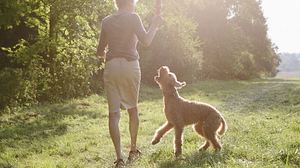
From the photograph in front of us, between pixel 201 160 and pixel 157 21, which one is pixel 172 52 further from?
pixel 201 160

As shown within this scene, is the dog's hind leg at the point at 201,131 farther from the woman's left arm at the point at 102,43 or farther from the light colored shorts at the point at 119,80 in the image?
the woman's left arm at the point at 102,43

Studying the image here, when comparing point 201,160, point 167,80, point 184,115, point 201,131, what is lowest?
point 201,160

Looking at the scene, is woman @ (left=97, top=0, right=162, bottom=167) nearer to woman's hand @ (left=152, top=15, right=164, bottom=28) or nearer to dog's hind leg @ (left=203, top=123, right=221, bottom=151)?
woman's hand @ (left=152, top=15, right=164, bottom=28)

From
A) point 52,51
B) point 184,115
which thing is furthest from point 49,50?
point 184,115

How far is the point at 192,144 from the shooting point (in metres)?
9.40

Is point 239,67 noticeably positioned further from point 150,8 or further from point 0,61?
point 0,61

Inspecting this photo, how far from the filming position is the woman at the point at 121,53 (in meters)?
7.43

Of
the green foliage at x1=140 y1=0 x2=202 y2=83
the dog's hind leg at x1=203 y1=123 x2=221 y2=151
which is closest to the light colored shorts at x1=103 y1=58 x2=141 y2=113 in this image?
the dog's hind leg at x1=203 y1=123 x2=221 y2=151

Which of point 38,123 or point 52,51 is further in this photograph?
point 52,51

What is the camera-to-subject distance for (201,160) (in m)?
7.30

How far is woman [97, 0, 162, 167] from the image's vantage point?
743cm

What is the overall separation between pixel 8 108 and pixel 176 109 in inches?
430

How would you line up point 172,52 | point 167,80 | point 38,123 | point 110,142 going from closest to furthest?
point 167,80 → point 110,142 → point 38,123 → point 172,52

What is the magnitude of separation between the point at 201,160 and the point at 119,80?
1.87 metres
